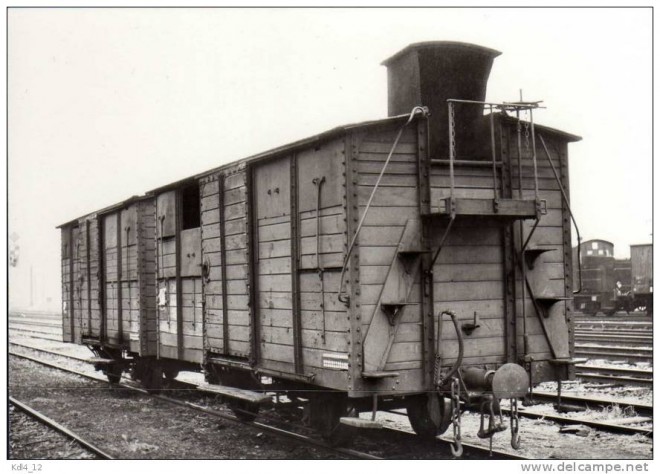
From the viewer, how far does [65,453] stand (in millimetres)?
8266

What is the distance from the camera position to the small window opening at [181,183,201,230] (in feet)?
35.7

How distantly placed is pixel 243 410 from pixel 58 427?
8.31 ft

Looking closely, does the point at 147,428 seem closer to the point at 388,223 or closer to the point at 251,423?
the point at 251,423

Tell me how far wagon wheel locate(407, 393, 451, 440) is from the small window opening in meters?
4.85

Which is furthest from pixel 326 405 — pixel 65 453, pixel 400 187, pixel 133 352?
pixel 133 352

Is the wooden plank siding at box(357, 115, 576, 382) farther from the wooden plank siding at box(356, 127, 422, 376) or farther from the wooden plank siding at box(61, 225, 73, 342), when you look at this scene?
the wooden plank siding at box(61, 225, 73, 342)

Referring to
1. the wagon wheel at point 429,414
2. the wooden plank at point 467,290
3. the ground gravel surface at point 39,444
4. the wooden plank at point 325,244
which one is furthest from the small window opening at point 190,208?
the wooden plank at point 467,290

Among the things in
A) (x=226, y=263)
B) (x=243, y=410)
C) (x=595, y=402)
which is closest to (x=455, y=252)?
(x=226, y=263)

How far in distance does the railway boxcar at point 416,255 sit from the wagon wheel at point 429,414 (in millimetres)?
18

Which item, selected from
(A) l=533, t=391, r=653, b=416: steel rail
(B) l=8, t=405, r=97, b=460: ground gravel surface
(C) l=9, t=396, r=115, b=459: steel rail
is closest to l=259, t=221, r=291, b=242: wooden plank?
(C) l=9, t=396, r=115, b=459: steel rail

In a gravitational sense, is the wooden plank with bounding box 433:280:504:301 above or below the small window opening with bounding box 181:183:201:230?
below

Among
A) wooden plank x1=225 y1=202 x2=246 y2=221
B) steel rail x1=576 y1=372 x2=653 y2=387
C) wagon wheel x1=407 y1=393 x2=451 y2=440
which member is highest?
wooden plank x1=225 y1=202 x2=246 y2=221

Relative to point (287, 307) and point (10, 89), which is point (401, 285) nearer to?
point (287, 307)

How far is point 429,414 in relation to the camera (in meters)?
7.19
